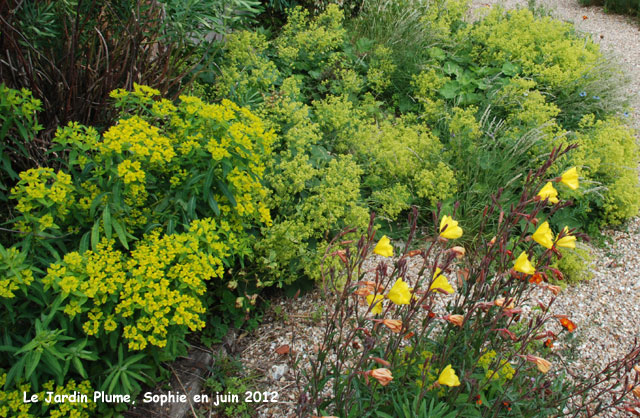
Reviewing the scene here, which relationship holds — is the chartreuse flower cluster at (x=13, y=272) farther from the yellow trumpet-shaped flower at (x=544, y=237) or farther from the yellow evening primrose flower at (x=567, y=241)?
the yellow evening primrose flower at (x=567, y=241)

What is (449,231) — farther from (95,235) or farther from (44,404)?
(44,404)

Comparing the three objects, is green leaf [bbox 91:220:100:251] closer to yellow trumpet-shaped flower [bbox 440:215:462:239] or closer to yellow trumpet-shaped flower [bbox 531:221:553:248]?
yellow trumpet-shaped flower [bbox 440:215:462:239]

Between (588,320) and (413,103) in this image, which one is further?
(413,103)

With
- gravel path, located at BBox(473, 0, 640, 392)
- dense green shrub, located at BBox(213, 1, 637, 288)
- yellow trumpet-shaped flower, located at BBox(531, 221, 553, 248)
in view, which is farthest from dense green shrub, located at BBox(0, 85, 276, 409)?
gravel path, located at BBox(473, 0, 640, 392)

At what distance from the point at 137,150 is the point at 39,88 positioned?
3.33 ft

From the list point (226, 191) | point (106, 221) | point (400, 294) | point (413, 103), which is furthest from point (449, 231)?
point (413, 103)

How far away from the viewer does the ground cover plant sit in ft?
6.45

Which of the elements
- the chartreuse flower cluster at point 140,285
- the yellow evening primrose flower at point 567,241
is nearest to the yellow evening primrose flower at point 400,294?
the yellow evening primrose flower at point 567,241

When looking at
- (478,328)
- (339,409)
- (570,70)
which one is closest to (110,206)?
(339,409)

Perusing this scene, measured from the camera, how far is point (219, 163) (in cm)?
224

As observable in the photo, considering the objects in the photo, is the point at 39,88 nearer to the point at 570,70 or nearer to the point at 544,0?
the point at 570,70

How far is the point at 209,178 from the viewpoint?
2.19 meters

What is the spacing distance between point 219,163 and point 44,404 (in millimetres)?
1174

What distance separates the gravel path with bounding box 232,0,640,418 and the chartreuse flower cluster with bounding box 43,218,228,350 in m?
0.63
